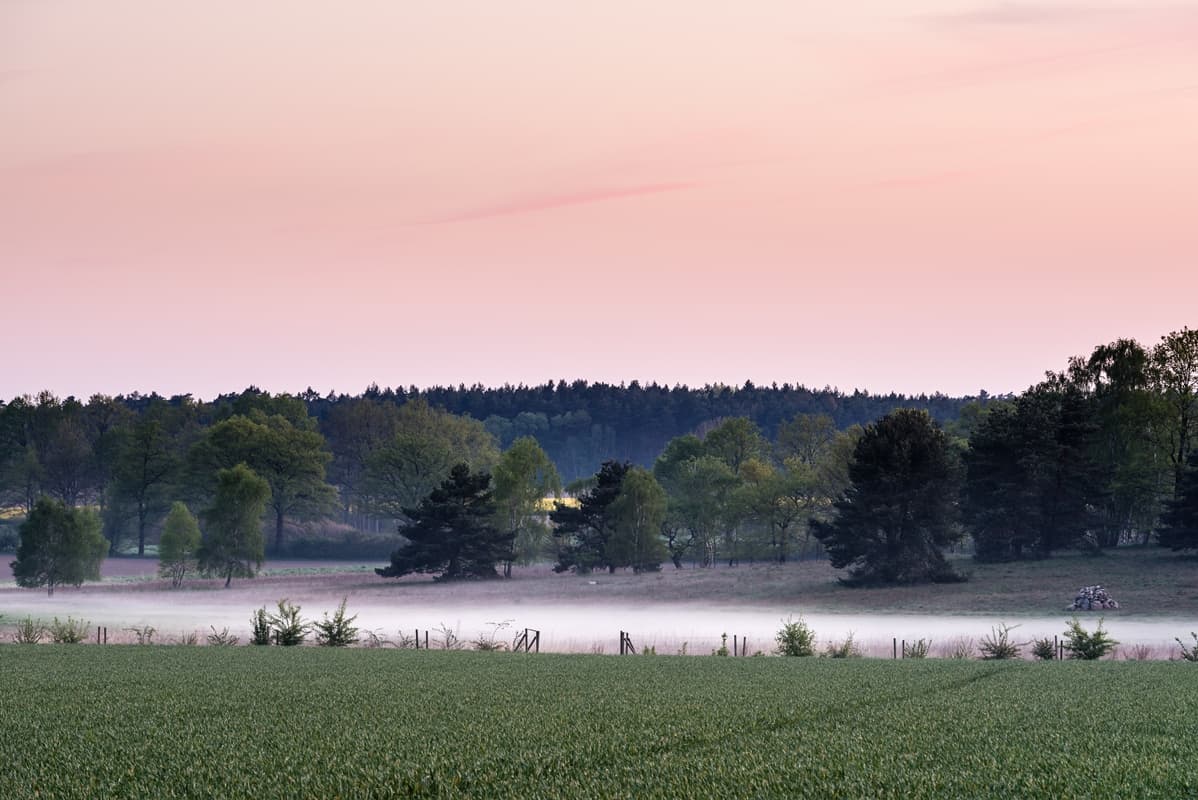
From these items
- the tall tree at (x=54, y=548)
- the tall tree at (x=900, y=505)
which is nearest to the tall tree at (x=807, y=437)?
the tall tree at (x=900, y=505)

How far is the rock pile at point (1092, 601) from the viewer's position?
82312mm

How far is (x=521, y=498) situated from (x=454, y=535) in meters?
14.1

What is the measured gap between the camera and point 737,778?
1666 cm

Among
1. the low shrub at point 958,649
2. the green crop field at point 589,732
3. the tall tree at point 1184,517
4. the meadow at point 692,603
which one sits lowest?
the meadow at point 692,603

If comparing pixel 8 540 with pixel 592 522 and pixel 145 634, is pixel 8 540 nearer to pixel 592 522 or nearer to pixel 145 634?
pixel 592 522

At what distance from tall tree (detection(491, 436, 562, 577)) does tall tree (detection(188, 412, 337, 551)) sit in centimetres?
2547

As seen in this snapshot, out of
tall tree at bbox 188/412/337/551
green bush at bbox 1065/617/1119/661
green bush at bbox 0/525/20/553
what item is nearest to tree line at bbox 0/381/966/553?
tall tree at bbox 188/412/337/551

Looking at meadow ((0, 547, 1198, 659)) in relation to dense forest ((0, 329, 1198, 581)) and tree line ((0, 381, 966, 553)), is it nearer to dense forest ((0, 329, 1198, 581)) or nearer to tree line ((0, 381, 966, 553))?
dense forest ((0, 329, 1198, 581))

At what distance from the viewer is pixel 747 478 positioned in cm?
13688

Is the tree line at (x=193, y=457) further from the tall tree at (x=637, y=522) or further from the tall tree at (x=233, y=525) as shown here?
the tall tree at (x=637, y=522)

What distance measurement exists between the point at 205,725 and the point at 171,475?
134 metres

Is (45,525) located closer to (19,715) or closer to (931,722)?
(19,715)

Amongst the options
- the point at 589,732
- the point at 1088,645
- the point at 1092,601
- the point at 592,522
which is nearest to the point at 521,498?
the point at 592,522

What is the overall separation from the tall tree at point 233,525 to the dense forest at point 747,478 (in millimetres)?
764
